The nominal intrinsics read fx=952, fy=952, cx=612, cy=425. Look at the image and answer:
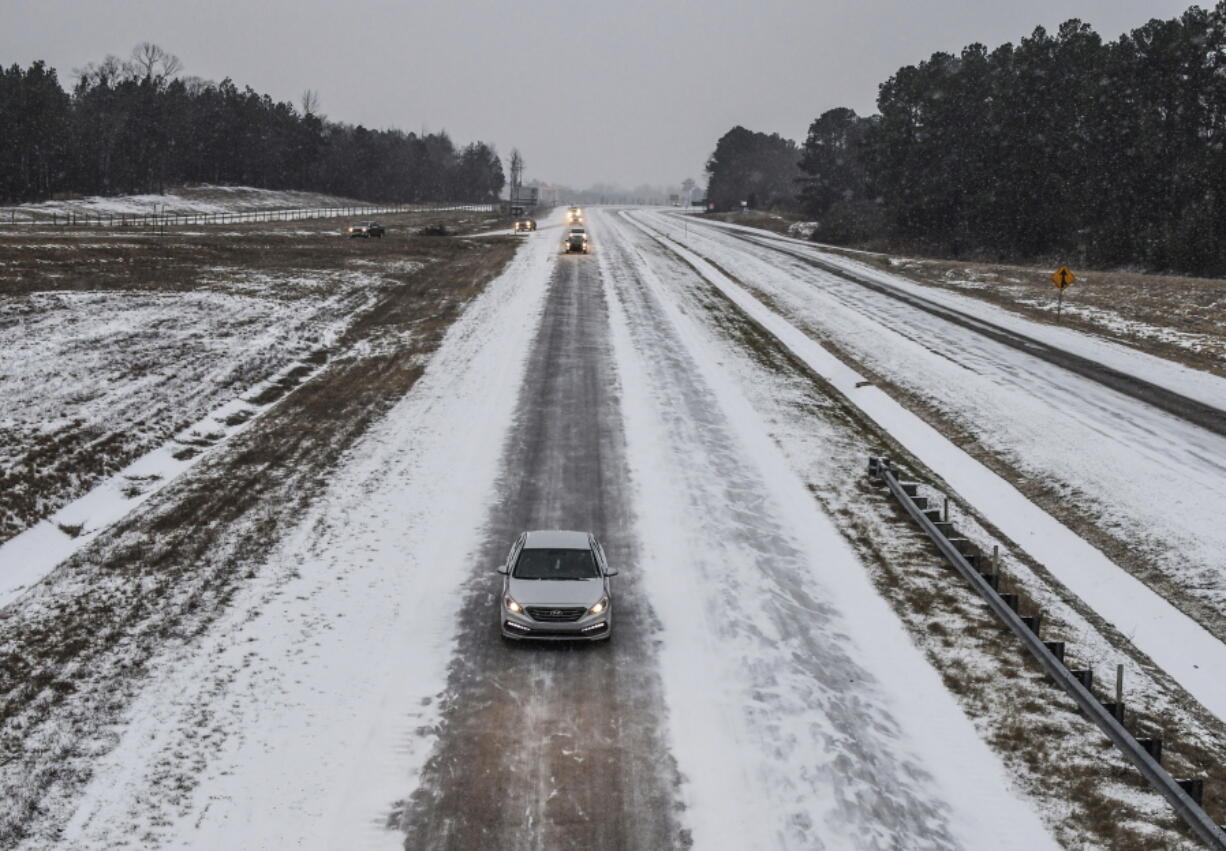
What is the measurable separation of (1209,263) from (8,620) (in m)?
64.4

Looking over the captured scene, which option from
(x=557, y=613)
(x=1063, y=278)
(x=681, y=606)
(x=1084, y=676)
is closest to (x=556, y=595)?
(x=557, y=613)

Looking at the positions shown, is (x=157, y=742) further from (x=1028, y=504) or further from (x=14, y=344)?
(x=14, y=344)

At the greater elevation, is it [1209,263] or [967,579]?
[1209,263]

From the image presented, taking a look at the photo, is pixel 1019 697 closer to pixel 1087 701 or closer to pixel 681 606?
pixel 1087 701

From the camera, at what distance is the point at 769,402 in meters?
29.7

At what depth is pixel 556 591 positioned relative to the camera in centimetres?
1450

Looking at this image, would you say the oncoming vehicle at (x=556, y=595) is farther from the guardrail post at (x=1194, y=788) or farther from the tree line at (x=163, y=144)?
the tree line at (x=163, y=144)

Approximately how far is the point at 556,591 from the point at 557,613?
1.28ft

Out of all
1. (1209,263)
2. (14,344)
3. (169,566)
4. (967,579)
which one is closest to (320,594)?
(169,566)

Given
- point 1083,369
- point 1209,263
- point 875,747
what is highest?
point 1209,263

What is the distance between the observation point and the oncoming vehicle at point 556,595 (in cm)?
1420

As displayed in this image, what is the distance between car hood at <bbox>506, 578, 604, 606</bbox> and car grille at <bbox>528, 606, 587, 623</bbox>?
6cm

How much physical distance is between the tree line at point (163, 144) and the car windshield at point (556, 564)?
107m

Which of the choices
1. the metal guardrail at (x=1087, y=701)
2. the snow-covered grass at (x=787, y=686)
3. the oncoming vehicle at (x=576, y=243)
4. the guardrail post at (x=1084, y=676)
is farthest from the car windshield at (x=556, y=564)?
the oncoming vehicle at (x=576, y=243)
